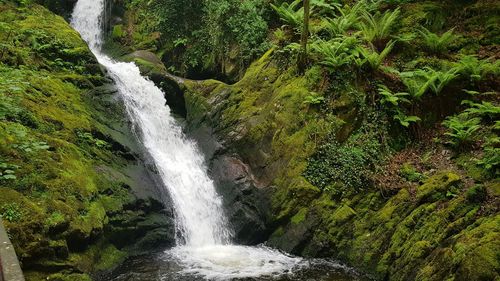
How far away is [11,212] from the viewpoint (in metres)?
5.98

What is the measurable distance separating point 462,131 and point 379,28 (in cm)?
395

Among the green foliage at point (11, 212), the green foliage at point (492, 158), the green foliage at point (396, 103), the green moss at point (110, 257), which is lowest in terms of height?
the green moss at point (110, 257)

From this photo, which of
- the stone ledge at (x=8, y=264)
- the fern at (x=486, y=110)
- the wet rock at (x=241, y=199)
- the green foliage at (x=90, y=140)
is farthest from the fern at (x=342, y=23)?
the stone ledge at (x=8, y=264)

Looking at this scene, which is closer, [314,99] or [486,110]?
[486,110]

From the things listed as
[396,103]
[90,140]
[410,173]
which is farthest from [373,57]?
[90,140]

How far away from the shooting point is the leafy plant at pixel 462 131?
8.43 meters

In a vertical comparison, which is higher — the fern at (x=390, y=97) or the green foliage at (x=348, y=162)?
the fern at (x=390, y=97)

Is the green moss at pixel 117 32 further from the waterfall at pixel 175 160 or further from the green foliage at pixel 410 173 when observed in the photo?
the green foliage at pixel 410 173

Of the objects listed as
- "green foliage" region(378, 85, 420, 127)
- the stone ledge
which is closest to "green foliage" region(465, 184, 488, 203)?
"green foliage" region(378, 85, 420, 127)

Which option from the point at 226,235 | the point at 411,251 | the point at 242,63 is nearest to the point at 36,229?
the point at 226,235

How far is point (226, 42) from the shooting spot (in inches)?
574

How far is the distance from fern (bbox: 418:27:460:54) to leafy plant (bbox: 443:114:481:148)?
2556 millimetres

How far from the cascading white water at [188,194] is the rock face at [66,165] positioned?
608 mm

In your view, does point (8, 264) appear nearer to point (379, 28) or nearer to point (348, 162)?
point (348, 162)
